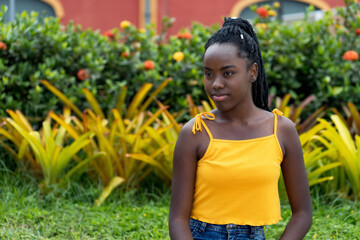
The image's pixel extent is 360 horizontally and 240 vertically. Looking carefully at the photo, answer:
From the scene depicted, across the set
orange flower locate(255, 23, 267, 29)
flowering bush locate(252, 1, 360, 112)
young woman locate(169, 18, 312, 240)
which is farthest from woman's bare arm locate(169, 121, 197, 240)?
orange flower locate(255, 23, 267, 29)

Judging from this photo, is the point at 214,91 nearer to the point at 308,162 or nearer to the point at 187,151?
the point at 187,151

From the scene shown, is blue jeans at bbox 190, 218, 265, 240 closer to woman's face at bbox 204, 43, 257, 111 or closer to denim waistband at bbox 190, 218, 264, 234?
denim waistband at bbox 190, 218, 264, 234

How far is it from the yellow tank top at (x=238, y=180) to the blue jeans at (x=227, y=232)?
0.02 metres

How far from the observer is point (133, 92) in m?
4.44

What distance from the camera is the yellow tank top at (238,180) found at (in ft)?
5.28

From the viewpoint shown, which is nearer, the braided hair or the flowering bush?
the braided hair

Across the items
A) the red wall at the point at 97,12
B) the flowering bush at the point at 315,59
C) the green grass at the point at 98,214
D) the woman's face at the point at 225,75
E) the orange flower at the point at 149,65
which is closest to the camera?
the woman's face at the point at 225,75

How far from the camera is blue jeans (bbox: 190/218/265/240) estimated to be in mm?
1643

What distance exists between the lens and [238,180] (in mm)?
1607

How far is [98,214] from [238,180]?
5.50ft

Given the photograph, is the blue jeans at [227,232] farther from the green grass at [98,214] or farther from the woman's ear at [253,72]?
the green grass at [98,214]

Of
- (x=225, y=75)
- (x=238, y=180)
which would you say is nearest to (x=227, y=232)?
(x=238, y=180)

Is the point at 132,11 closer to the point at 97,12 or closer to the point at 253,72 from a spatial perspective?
the point at 97,12

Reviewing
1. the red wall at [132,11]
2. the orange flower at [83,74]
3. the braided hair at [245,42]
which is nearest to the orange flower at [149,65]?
the orange flower at [83,74]
